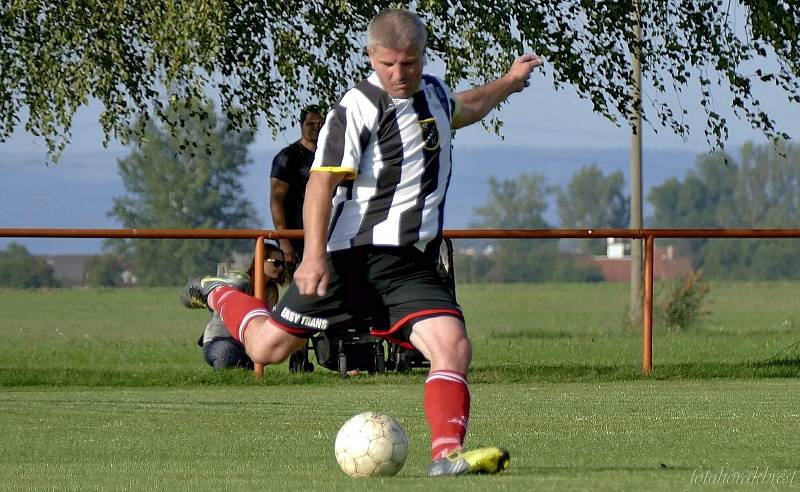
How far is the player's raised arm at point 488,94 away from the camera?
6.96 metres

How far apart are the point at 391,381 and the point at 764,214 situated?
5810 inches

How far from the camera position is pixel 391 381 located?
13125 mm

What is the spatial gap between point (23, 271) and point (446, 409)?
12900 millimetres

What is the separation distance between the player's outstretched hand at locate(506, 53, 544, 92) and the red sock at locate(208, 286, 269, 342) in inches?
62.6

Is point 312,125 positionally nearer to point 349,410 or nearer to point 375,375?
point 375,375

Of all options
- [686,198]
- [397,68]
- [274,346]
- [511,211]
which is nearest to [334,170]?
[397,68]

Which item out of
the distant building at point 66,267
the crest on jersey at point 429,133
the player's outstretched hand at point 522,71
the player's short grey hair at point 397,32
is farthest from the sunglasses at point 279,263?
the player's short grey hair at point 397,32

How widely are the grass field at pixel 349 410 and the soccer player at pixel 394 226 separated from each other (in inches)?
18.5

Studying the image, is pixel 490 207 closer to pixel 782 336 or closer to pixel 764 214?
pixel 764 214

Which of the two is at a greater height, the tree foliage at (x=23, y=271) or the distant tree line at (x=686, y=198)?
the distant tree line at (x=686, y=198)

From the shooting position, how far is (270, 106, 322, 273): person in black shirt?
44.3 feet

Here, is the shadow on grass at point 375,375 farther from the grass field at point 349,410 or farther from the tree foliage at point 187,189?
the tree foliage at point 187,189

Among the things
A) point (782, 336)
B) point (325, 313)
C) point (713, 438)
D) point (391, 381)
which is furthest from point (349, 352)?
point (782, 336)

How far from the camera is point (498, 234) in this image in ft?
45.8
